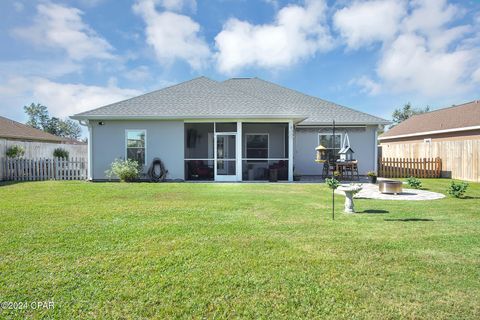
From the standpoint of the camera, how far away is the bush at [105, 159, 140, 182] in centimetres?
1281

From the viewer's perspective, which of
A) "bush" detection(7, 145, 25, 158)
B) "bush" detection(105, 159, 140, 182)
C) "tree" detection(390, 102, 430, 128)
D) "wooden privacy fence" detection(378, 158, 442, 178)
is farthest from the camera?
"tree" detection(390, 102, 430, 128)

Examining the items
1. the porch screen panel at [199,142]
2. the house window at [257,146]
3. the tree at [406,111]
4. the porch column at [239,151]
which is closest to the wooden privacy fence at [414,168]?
the house window at [257,146]

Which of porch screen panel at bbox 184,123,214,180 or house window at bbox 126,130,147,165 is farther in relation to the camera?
porch screen panel at bbox 184,123,214,180

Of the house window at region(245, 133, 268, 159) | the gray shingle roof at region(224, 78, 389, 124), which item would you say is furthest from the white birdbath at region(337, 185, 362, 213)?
the house window at region(245, 133, 268, 159)

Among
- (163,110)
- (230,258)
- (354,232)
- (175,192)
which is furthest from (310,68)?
(230,258)

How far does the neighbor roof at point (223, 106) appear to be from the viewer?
13.2 metres

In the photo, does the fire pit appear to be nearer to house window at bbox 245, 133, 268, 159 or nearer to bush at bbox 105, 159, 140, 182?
house window at bbox 245, 133, 268, 159

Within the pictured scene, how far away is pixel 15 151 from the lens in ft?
49.7

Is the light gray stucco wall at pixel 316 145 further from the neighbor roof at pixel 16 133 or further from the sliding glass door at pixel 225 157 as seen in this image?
the neighbor roof at pixel 16 133

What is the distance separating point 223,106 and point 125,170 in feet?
18.1

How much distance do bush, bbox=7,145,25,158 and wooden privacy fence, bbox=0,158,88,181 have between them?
114cm

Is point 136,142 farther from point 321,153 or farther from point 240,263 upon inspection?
point 240,263

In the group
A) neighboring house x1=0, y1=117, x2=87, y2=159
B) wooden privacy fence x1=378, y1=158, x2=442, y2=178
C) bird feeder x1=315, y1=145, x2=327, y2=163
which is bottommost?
wooden privacy fence x1=378, y1=158, x2=442, y2=178

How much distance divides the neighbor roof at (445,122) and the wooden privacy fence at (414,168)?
282 centimetres
